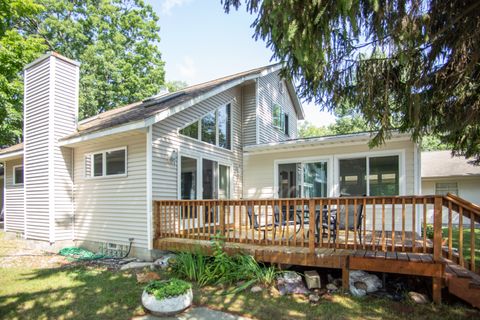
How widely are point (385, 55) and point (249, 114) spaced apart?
6210 millimetres

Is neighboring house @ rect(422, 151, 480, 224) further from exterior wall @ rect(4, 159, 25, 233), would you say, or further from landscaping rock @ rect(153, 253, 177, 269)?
exterior wall @ rect(4, 159, 25, 233)

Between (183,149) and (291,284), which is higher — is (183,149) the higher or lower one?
the higher one

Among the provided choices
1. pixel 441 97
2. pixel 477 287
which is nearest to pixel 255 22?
pixel 441 97

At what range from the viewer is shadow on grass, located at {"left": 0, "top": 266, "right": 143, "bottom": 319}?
4062 mm

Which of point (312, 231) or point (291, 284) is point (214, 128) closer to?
point (312, 231)

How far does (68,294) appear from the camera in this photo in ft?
15.6

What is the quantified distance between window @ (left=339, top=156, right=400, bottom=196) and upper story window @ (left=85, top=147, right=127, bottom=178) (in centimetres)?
613

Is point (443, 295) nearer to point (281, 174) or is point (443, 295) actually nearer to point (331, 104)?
point (331, 104)

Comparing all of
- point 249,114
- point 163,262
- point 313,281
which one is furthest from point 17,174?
point 313,281

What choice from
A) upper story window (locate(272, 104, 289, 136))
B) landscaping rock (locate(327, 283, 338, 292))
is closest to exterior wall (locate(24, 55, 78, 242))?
landscaping rock (locate(327, 283, 338, 292))

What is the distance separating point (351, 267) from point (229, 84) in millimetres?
6495

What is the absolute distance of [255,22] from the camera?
409 centimetres

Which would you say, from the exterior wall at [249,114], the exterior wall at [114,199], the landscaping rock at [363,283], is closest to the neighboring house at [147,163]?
the exterior wall at [114,199]

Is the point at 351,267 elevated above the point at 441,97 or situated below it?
below
